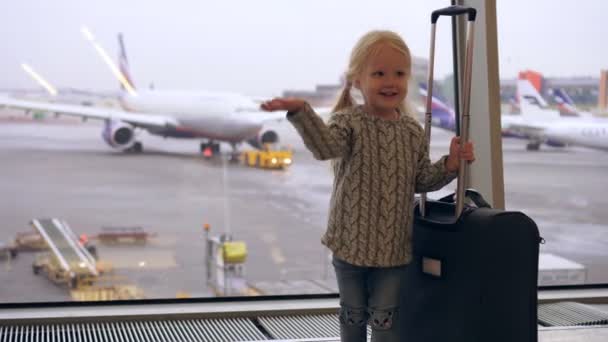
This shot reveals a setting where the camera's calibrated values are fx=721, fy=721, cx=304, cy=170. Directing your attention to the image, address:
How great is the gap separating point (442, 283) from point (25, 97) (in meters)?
2.19

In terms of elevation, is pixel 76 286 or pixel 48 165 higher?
pixel 48 165

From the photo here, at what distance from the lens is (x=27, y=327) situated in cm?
284

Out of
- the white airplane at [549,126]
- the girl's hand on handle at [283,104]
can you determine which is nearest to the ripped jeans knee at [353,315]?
the girl's hand on handle at [283,104]

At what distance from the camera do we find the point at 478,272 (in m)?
1.89

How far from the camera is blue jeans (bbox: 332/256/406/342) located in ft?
6.40

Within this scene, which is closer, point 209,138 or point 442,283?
point 442,283

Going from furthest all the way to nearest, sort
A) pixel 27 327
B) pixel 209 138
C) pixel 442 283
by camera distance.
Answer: pixel 209 138
pixel 27 327
pixel 442 283

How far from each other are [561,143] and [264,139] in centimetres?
148

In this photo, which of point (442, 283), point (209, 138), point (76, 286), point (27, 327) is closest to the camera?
point (442, 283)

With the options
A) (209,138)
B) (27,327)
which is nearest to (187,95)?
(209,138)

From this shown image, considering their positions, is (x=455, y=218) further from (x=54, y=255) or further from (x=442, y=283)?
(x=54, y=255)

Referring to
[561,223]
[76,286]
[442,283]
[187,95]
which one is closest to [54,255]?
[76,286]

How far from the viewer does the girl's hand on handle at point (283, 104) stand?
1715 mm

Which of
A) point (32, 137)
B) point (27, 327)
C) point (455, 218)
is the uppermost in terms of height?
point (32, 137)
